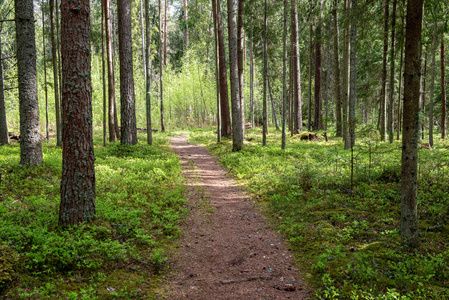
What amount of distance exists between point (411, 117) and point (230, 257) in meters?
3.79

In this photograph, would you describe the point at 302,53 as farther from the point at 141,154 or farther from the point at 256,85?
the point at 141,154

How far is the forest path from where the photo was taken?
3859 millimetres

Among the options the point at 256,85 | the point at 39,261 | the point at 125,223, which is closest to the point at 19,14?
the point at 125,223

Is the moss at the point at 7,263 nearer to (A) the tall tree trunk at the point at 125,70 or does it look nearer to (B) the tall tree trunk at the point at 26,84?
(B) the tall tree trunk at the point at 26,84

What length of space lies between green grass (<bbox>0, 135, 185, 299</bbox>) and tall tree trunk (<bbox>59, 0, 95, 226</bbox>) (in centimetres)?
48

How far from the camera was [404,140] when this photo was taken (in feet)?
14.0

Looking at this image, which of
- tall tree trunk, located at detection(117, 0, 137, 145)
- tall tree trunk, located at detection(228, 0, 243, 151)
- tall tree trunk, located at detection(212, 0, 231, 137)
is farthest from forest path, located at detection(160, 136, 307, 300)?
tall tree trunk, located at detection(212, 0, 231, 137)

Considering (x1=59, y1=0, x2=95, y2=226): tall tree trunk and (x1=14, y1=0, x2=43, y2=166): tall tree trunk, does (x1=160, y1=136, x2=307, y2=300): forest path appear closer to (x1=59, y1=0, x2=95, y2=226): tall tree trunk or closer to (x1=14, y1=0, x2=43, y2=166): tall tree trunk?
(x1=59, y1=0, x2=95, y2=226): tall tree trunk

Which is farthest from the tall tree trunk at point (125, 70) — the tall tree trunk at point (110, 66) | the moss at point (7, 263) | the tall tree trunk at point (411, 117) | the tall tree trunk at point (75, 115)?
the tall tree trunk at point (411, 117)

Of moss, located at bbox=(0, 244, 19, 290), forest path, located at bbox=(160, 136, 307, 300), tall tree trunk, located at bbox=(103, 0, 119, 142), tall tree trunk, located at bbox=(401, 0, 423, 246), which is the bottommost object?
forest path, located at bbox=(160, 136, 307, 300)

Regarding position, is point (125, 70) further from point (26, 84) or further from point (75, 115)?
point (75, 115)

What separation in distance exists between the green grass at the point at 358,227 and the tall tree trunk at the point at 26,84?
22.1ft

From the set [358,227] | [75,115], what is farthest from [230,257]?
[75,115]

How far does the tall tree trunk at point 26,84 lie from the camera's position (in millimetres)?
7883
